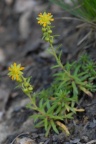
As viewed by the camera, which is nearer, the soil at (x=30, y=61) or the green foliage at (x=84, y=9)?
the soil at (x=30, y=61)

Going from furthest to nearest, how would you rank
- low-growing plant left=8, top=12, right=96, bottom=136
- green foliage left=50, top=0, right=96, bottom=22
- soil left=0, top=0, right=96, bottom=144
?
green foliage left=50, top=0, right=96, bottom=22 → soil left=0, top=0, right=96, bottom=144 → low-growing plant left=8, top=12, right=96, bottom=136

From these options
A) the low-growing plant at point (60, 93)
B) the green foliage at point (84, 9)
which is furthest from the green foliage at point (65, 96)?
the green foliage at point (84, 9)

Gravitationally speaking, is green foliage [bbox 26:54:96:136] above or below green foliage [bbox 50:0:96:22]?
below

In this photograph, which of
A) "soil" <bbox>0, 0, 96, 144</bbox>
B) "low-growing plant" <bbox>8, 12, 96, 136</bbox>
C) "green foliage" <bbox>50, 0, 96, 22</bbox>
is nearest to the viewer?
"low-growing plant" <bbox>8, 12, 96, 136</bbox>

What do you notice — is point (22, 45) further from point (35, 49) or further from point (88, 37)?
point (88, 37)

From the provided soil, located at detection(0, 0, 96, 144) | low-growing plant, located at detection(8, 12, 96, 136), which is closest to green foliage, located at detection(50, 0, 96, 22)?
soil, located at detection(0, 0, 96, 144)

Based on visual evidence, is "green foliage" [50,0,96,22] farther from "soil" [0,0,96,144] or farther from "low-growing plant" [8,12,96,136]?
"low-growing plant" [8,12,96,136]

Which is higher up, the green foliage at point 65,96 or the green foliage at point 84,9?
the green foliage at point 84,9

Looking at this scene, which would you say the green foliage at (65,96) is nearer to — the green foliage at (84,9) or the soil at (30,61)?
the soil at (30,61)
